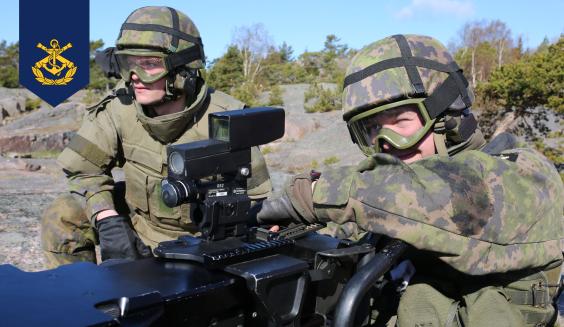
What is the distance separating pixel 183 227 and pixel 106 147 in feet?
2.47

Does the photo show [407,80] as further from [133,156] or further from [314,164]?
[314,164]

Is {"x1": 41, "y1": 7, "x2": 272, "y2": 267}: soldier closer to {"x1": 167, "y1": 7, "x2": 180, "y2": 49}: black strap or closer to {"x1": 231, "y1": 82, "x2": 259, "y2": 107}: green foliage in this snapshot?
{"x1": 167, "y1": 7, "x2": 180, "y2": 49}: black strap

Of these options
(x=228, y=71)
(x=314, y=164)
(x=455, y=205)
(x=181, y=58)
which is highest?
(x=228, y=71)

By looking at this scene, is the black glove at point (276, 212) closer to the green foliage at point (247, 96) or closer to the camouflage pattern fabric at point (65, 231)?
Answer: the camouflage pattern fabric at point (65, 231)

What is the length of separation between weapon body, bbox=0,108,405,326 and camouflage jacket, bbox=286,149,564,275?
0.44 ft

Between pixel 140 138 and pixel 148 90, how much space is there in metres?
0.39

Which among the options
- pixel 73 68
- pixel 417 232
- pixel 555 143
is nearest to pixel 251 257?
pixel 417 232

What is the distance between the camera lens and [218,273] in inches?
78.2

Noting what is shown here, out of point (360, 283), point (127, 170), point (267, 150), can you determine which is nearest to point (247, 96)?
point (267, 150)

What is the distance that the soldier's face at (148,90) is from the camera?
12.7 feet

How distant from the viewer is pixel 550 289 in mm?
2463

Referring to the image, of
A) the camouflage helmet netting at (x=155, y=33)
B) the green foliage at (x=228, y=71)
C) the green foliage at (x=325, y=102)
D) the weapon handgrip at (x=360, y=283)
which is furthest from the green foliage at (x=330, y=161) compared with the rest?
the green foliage at (x=228, y=71)

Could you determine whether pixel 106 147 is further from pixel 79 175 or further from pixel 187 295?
pixel 187 295

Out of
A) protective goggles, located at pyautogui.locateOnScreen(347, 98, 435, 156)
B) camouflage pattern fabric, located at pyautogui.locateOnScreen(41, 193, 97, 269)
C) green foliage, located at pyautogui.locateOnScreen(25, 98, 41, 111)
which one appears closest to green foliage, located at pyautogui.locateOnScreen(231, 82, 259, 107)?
green foliage, located at pyautogui.locateOnScreen(25, 98, 41, 111)
